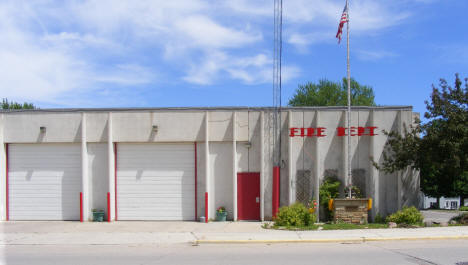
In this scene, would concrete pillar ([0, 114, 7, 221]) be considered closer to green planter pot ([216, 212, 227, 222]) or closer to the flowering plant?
green planter pot ([216, 212, 227, 222])

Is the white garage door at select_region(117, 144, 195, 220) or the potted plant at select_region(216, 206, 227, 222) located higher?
the white garage door at select_region(117, 144, 195, 220)

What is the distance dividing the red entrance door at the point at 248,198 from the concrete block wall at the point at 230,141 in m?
0.33

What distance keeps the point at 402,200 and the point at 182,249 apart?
9.80 m

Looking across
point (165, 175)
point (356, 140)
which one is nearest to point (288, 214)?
point (356, 140)

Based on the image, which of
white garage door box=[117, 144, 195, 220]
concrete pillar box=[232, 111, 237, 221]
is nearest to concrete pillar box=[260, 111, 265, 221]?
concrete pillar box=[232, 111, 237, 221]

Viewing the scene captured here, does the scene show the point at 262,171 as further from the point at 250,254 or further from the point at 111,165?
the point at 250,254

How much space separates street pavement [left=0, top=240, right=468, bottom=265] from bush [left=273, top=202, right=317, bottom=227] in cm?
310

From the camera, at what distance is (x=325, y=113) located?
1756 centimetres

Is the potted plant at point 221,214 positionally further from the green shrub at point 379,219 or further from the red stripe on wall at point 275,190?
the green shrub at point 379,219

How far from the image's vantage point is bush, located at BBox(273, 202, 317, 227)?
15.2 m

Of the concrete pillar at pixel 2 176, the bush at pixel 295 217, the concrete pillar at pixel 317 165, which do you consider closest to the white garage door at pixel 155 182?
the bush at pixel 295 217

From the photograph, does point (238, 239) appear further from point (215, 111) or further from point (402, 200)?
point (402, 200)

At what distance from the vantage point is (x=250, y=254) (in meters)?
10.7

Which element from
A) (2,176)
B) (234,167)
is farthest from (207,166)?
(2,176)
